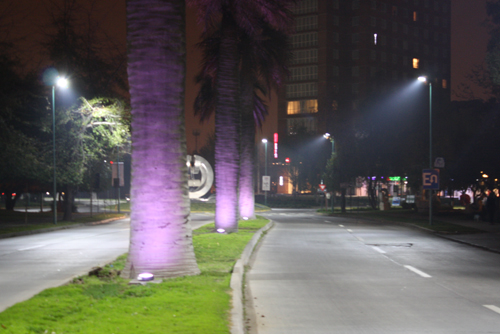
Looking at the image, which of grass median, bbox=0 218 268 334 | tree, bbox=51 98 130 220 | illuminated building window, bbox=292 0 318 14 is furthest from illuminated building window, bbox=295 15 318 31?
grass median, bbox=0 218 268 334

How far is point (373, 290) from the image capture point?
11055mm

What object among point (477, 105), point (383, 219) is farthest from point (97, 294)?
point (383, 219)

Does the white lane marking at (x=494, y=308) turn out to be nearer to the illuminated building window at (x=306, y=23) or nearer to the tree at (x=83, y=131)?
the tree at (x=83, y=131)

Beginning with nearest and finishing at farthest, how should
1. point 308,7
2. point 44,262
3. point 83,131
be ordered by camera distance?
point 44,262, point 83,131, point 308,7

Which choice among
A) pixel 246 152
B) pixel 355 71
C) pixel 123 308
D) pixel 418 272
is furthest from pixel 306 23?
pixel 123 308

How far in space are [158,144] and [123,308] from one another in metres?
3.85

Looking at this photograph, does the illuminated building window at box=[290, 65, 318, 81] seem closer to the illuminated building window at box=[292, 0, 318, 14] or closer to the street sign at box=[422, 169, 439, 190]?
the illuminated building window at box=[292, 0, 318, 14]

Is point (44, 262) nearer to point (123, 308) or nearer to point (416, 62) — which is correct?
point (123, 308)

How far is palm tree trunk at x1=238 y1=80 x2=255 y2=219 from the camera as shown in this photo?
3228cm

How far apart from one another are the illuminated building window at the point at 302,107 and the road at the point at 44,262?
10110cm

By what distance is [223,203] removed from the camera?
23781 mm

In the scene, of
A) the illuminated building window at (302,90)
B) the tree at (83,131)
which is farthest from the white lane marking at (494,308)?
the illuminated building window at (302,90)

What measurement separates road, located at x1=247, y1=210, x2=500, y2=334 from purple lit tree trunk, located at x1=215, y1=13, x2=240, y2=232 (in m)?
4.53

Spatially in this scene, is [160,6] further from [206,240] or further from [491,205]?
[491,205]
